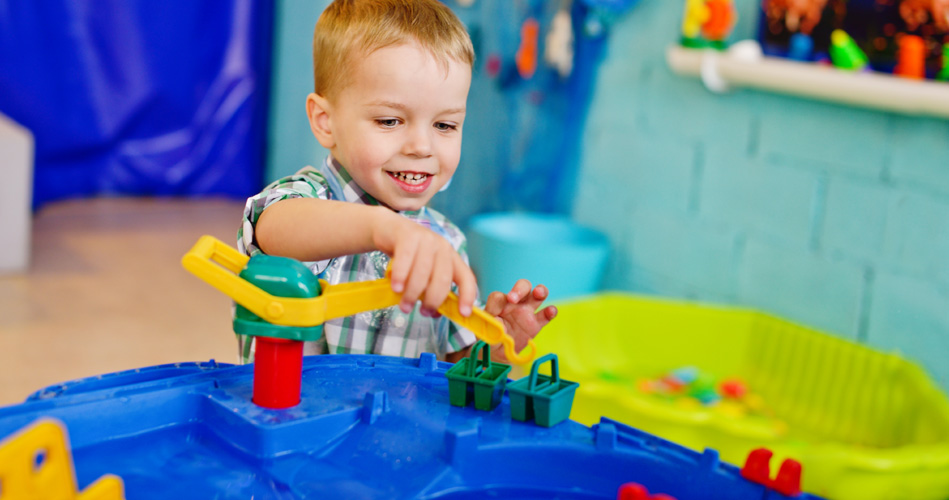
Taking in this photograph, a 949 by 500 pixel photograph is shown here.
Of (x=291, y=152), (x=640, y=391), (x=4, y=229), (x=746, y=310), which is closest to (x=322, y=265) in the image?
(x=640, y=391)

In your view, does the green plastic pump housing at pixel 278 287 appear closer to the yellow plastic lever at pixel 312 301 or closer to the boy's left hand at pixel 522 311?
the yellow plastic lever at pixel 312 301

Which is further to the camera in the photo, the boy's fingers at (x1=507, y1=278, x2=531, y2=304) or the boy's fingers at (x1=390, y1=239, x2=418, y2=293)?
the boy's fingers at (x1=507, y1=278, x2=531, y2=304)

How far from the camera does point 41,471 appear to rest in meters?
0.36

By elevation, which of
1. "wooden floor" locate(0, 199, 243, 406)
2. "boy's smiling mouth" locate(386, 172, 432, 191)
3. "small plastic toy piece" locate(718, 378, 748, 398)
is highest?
"boy's smiling mouth" locate(386, 172, 432, 191)

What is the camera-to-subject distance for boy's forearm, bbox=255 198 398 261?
0.53m

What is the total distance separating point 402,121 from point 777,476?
1.28 feet

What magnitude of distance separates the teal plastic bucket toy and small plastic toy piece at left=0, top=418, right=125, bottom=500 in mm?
1378

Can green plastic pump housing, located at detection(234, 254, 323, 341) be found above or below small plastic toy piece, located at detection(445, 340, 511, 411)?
above

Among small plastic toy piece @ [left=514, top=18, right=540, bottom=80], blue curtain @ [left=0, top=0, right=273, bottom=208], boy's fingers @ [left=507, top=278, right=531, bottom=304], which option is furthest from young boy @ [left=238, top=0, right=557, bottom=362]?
→ blue curtain @ [left=0, top=0, right=273, bottom=208]

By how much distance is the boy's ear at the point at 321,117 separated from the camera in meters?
0.75

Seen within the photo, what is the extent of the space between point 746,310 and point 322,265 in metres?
1.12

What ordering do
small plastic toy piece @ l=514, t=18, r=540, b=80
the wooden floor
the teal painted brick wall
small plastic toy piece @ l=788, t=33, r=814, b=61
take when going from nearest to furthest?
1. the teal painted brick wall
2. small plastic toy piece @ l=788, t=33, r=814, b=61
3. the wooden floor
4. small plastic toy piece @ l=514, t=18, r=540, b=80

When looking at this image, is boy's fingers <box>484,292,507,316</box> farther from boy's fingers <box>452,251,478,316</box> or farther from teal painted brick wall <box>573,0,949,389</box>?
teal painted brick wall <box>573,0,949,389</box>

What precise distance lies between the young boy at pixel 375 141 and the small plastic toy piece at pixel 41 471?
0.74ft
